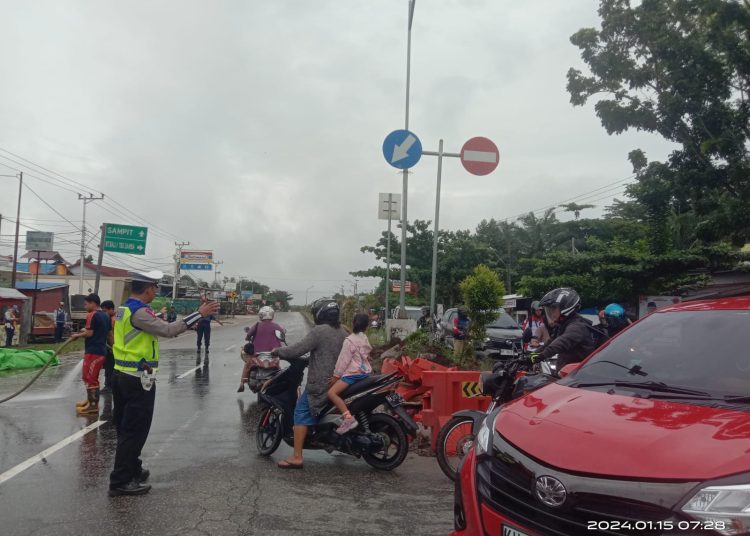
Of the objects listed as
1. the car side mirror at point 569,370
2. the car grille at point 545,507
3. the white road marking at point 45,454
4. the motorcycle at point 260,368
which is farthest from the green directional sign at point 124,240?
the car grille at point 545,507

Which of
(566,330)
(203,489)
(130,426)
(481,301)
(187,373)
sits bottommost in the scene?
(203,489)

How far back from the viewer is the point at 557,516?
254 cm

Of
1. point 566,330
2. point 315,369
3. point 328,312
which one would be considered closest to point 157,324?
point 315,369

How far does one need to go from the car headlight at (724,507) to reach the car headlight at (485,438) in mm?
1059

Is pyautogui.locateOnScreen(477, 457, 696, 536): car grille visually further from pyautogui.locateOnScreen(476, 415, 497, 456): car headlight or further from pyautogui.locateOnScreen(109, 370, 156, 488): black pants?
pyautogui.locateOnScreen(109, 370, 156, 488): black pants

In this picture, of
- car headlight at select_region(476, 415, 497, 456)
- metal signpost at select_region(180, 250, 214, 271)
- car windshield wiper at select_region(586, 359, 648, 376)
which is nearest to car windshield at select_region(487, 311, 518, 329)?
car windshield wiper at select_region(586, 359, 648, 376)

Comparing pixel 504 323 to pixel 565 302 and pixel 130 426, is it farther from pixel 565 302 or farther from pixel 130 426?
pixel 130 426

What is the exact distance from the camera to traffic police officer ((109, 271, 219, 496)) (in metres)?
5.39

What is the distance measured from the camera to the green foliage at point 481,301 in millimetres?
12555

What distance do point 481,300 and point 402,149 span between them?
350 centimetres

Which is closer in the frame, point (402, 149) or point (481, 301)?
point (402, 149)

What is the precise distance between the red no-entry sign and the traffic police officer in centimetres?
621

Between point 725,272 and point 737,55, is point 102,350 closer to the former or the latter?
point 737,55

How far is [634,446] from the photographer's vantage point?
102 inches
